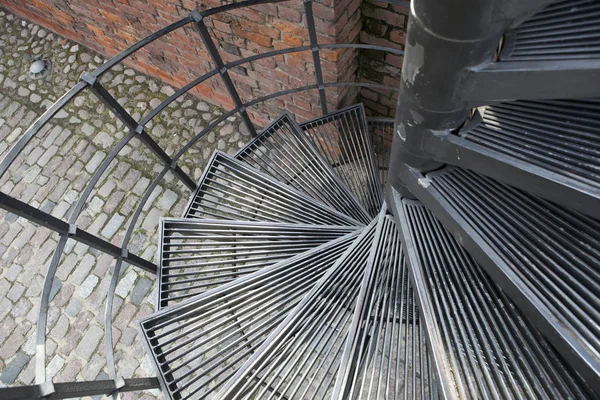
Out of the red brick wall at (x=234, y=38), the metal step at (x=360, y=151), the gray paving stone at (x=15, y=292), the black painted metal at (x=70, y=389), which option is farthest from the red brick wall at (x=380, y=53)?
the gray paving stone at (x=15, y=292)

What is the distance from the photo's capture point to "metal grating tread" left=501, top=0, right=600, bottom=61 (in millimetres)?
1178

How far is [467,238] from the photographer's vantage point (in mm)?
1666

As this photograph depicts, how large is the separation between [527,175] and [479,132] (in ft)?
1.04

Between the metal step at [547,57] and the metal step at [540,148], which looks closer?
the metal step at [547,57]

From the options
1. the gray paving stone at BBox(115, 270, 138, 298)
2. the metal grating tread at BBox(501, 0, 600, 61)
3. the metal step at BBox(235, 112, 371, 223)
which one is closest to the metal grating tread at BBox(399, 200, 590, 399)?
the metal grating tread at BBox(501, 0, 600, 61)

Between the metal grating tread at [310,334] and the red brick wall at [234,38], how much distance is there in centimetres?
146

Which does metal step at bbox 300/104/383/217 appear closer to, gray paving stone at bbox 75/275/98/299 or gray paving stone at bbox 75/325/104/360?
gray paving stone at bbox 75/275/98/299

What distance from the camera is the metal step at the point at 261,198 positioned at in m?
3.15

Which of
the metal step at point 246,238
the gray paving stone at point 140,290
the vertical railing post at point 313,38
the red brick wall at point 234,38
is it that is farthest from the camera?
the gray paving stone at point 140,290

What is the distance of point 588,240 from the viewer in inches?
59.5

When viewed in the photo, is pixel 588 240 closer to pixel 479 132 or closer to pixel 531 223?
pixel 531 223

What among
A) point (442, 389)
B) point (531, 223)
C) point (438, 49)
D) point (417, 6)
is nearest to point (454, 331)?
point (442, 389)

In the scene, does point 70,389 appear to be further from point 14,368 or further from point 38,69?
point 38,69

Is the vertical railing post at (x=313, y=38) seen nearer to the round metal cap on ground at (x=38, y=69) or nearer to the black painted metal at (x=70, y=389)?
the black painted metal at (x=70, y=389)
